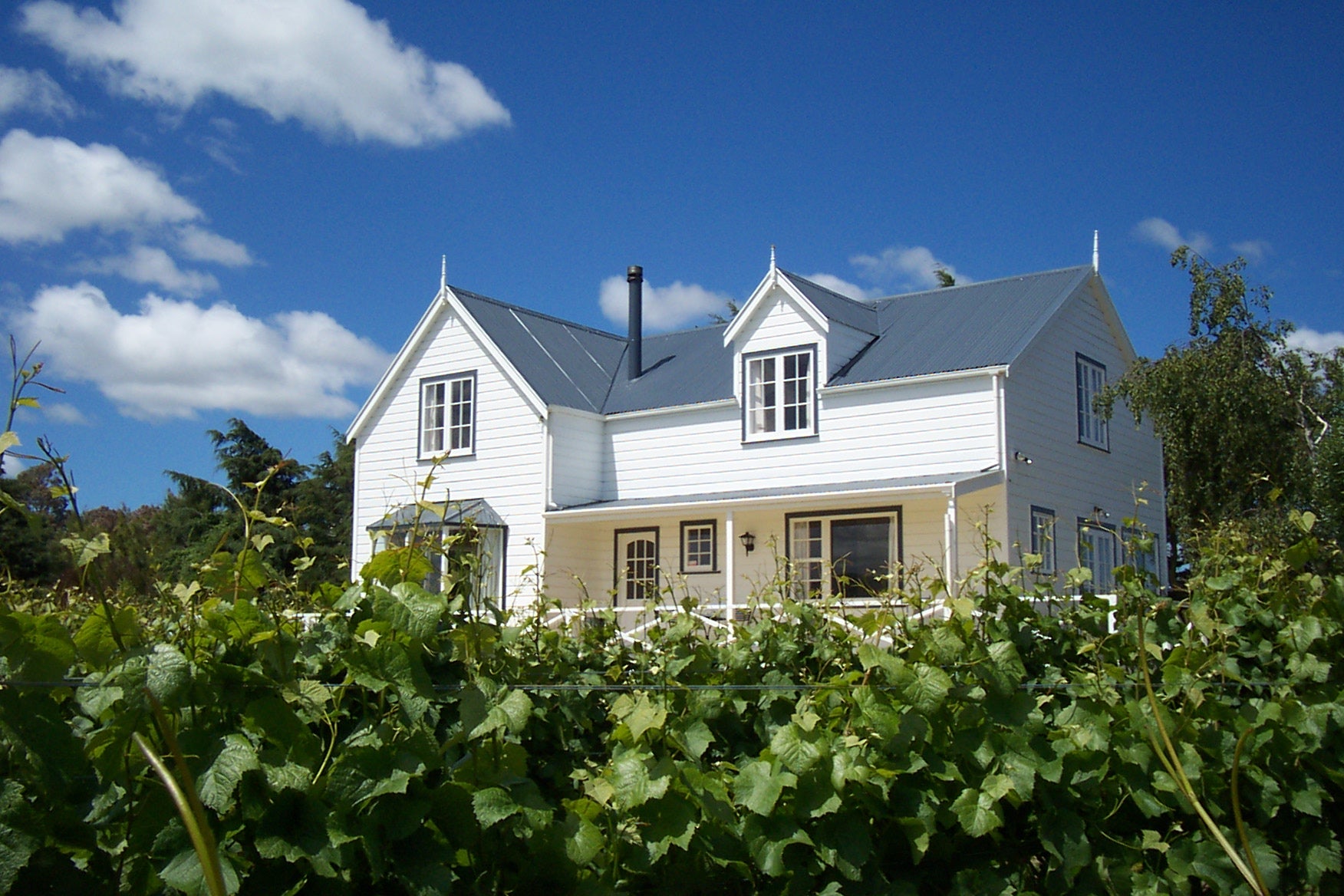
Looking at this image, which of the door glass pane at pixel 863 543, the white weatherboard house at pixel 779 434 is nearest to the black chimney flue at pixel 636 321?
the white weatherboard house at pixel 779 434

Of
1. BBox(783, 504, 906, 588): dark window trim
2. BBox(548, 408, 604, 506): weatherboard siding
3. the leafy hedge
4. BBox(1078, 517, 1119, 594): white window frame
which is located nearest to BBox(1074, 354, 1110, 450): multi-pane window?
BBox(1078, 517, 1119, 594): white window frame

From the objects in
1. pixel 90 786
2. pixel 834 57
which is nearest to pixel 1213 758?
pixel 90 786

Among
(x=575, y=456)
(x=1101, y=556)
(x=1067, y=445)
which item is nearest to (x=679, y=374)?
(x=575, y=456)

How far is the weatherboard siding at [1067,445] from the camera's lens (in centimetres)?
1745

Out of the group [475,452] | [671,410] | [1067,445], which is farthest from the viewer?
[475,452]

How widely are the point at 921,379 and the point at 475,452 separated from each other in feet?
28.6

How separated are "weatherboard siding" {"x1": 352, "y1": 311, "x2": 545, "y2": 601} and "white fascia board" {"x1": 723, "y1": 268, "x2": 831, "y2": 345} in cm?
399

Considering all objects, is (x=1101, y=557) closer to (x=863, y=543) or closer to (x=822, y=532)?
(x=863, y=543)

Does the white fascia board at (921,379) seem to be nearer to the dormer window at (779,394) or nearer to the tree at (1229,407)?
the dormer window at (779,394)

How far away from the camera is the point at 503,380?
2144 centimetres

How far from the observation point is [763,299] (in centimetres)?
1977

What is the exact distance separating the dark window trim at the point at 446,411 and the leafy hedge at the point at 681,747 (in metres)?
17.7

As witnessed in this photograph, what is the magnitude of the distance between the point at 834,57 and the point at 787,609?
12.8m

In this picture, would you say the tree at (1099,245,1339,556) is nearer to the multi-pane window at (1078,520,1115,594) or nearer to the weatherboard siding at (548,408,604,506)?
the multi-pane window at (1078,520,1115,594)
